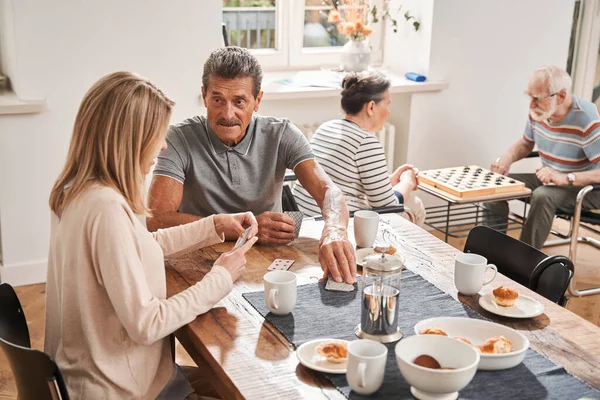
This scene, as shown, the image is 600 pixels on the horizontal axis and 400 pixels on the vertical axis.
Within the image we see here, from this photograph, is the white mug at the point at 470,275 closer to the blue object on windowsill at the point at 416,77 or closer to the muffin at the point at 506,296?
the muffin at the point at 506,296

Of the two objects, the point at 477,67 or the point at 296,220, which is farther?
the point at 477,67

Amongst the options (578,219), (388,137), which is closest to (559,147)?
(578,219)

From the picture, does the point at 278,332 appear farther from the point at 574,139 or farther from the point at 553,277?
the point at 574,139

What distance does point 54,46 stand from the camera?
350 cm

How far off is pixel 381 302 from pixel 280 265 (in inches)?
20.7

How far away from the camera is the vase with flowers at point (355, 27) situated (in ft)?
14.0

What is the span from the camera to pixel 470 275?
1885mm

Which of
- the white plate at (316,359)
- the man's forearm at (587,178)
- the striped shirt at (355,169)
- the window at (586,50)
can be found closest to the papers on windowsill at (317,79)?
the striped shirt at (355,169)

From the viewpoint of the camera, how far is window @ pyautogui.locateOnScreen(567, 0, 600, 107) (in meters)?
4.94

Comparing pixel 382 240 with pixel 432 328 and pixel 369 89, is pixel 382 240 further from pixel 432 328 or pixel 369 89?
pixel 369 89

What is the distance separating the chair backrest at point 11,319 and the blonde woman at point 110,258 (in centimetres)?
9

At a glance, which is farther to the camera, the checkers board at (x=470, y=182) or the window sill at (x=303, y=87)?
the window sill at (x=303, y=87)

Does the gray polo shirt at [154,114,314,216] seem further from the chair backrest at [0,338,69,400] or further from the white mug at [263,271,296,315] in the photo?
the chair backrest at [0,338,69,400]

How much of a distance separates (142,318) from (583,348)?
948 mm
